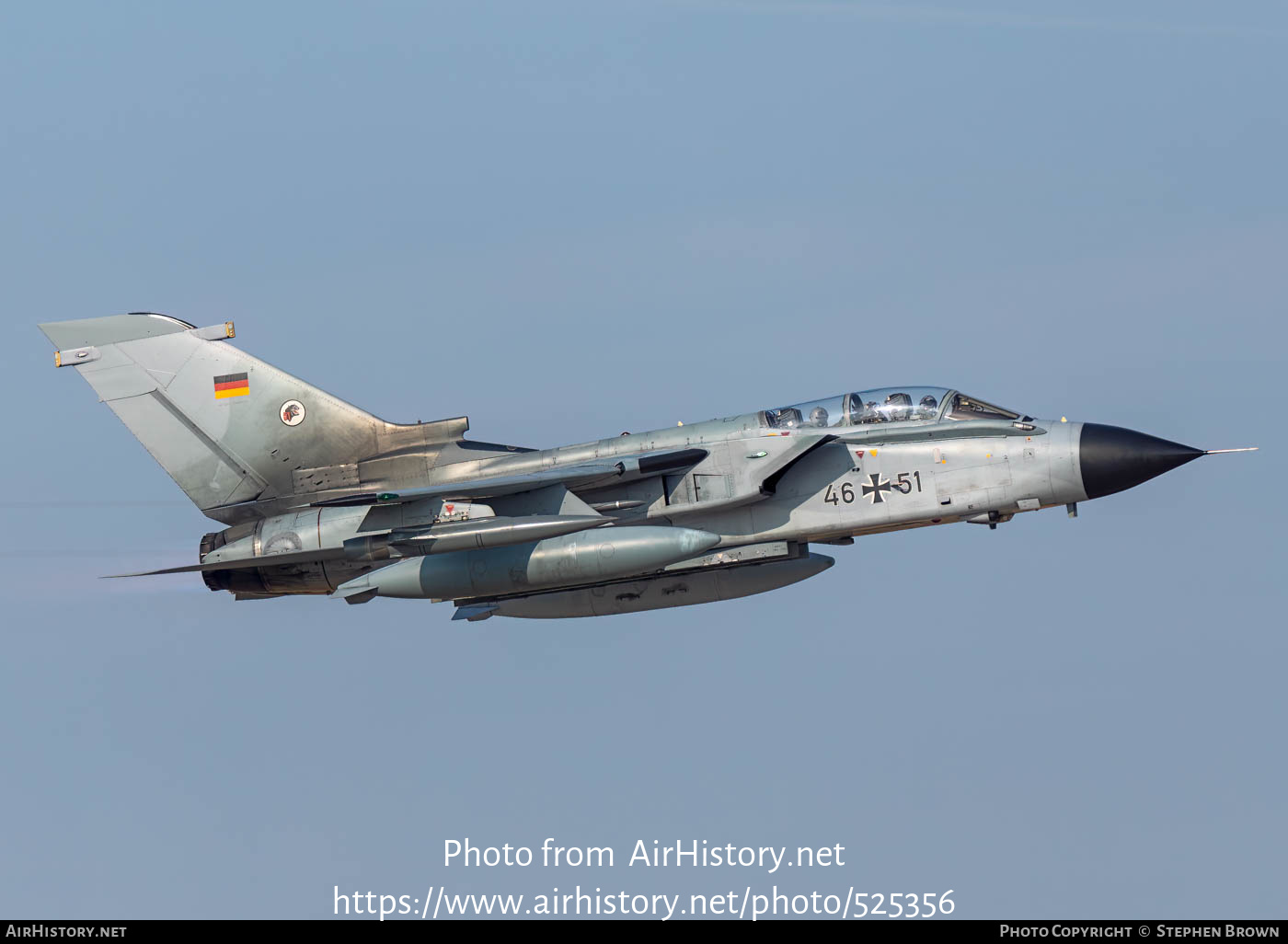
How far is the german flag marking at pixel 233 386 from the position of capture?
81.4ft

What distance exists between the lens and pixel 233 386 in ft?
81.5

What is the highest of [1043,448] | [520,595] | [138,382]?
[138,382]

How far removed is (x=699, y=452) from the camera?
2328 centimetres

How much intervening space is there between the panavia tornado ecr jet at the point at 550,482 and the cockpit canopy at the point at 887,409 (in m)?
0.03

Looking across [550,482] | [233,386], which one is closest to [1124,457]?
[550,482]

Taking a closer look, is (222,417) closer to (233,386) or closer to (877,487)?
(233,386)

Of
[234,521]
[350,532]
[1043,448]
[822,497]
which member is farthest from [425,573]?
[1043,448]

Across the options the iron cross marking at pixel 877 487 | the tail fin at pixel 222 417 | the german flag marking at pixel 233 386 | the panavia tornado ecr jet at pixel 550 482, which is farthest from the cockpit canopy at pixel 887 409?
the german flag marking at pixel 233 386

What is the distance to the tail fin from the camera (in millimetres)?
24516

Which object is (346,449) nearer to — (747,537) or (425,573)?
(425,573)

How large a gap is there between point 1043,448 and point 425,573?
26.0ft

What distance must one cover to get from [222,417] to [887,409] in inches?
354

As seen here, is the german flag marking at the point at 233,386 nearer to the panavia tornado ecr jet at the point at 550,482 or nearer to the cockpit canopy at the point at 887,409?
the panavia tornado ecr jet at the point at 550,482

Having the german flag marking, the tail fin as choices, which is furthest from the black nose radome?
the german flag marking
